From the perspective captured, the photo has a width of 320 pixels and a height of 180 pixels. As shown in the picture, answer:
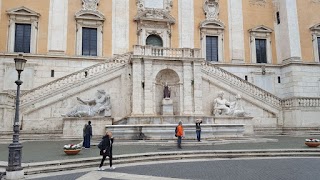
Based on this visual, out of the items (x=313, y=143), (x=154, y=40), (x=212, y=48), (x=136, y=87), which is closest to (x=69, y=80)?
(x=136, y=87)

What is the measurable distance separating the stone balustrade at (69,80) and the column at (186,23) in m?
8.13

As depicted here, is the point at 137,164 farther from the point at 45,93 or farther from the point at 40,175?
the point at 45,93

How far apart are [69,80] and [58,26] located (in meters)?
8.00

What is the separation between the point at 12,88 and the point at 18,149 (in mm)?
17470

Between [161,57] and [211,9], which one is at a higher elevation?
[211,9]

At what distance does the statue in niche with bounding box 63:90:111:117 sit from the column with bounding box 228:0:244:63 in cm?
1471

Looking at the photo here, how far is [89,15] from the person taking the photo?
1056 inches

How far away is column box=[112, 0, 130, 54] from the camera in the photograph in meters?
27.0

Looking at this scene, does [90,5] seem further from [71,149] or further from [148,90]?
[71,149]

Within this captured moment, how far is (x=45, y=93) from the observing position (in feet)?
65.6

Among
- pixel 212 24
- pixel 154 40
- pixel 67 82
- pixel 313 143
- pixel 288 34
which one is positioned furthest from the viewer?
pixel 212 24

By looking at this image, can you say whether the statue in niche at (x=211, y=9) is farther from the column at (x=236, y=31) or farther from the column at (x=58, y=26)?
the column at (x=58, y=26)

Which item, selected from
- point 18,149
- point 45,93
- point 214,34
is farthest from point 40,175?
point 214,34

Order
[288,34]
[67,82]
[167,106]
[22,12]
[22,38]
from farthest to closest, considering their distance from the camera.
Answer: [288,34] → [22,38] → [22,12] → [167,106] → [67,82]
